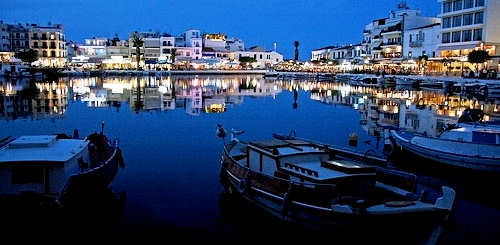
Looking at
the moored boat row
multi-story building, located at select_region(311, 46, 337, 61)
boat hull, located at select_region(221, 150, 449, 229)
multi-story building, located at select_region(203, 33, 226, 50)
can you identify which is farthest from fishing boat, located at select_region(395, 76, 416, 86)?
multi-story building, located at select_region(203, 33, 226, 50)

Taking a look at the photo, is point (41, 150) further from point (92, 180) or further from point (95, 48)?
point (95, 48)

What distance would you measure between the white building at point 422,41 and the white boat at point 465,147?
201ft

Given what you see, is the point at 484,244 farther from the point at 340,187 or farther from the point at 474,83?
the point at 474,83

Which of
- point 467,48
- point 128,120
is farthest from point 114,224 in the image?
point 467,48

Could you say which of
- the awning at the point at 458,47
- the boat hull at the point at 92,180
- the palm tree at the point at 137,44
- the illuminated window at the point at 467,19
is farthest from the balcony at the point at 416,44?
the boat hull at the point at 92,180

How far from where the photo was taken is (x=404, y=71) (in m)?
92.0

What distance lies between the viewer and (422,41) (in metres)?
87.4

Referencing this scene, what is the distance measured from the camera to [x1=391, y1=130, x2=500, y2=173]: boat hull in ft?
63.5

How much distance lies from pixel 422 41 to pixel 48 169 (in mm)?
84443

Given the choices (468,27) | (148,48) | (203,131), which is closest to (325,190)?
(203,131)

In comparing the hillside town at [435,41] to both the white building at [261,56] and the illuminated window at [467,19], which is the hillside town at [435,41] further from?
the white building at [261,56]

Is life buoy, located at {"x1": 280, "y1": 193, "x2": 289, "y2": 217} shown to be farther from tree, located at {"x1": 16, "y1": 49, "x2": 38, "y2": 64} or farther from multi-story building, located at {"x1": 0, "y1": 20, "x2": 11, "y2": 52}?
multi-story building, located at {"x1": 0, "y1": 20, "x2": 11, "y2": 52}

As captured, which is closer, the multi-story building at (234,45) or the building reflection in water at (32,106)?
the building reflection in water at (32,106)

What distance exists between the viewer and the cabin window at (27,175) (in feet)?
43.2
